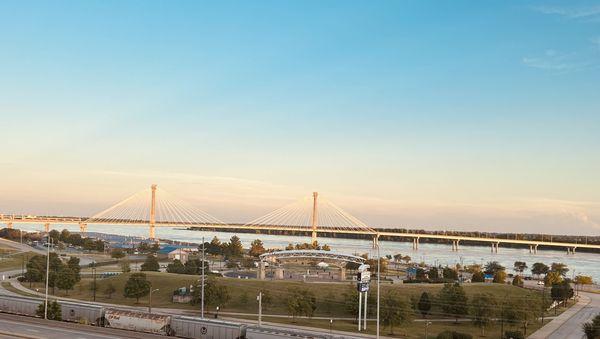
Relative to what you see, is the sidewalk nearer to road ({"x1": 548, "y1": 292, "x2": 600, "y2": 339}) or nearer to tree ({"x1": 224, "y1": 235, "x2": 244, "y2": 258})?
road ({"x1": 548, "y1": 292, "x2": 600, "y2": 339})

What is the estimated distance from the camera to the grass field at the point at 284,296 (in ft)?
185

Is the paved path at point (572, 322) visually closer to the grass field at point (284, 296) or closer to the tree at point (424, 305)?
the grass field at point (284, 296)

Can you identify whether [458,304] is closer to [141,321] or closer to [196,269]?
[141,321]

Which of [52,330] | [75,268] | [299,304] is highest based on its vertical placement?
[52,330]

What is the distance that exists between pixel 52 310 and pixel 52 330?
6.95 meters

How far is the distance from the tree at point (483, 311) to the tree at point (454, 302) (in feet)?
6.25

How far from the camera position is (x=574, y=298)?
3467 inches

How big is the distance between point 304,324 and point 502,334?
1900cm

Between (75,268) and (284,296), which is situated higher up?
(75,268)

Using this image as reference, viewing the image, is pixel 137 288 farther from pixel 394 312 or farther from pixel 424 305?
pixel 424 305

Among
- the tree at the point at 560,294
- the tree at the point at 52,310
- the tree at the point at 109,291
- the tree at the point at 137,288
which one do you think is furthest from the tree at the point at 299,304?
the tree at the point at 560,294

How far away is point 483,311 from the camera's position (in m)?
56.3

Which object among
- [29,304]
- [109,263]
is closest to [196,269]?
[109,263]

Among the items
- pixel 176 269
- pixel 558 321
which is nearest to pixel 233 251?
pixel 176 269
